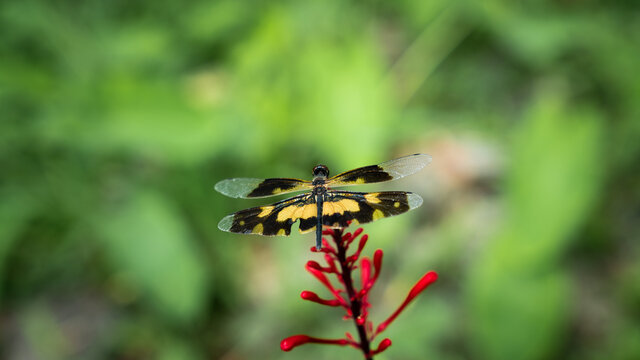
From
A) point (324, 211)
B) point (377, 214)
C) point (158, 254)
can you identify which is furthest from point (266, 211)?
point (158, 254)

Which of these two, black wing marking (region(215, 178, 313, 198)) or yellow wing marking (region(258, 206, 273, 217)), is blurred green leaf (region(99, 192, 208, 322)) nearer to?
black wing marking (region(215, 178, 313, 198))

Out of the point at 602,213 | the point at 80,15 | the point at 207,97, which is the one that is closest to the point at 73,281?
the point at 207,97

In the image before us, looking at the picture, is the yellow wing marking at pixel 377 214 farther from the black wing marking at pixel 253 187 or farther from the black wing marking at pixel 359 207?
the black wing marking at pixel 253 187

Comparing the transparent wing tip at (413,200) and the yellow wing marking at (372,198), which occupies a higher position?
the yellow wing marking at (372,198)

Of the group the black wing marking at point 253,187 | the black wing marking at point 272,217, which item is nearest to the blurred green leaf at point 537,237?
the black wing marking at point 253,187

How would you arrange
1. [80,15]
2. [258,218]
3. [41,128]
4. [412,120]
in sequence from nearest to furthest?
[258,218] → [41,128] → [412,120] → [80,15]

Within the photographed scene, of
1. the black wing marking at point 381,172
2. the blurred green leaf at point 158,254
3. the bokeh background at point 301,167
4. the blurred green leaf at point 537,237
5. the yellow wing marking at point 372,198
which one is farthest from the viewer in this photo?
the blurred green leaf at point 158,254

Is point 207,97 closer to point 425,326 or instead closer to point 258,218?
point 425,326
